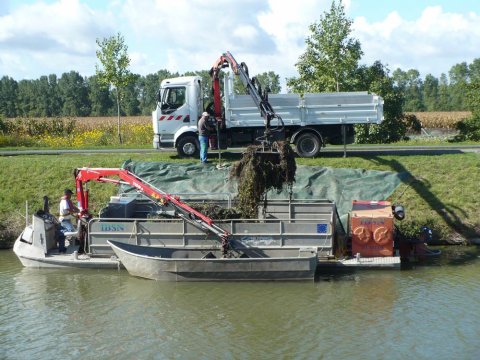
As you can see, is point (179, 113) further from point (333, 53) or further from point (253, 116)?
point (333, 53)

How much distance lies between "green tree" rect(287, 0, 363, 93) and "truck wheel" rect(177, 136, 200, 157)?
12.3m

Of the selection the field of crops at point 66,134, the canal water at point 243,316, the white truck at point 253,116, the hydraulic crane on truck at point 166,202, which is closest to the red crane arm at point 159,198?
the hydraulic crane on truck at point 166,202

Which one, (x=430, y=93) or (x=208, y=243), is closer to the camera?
(x=208, y=243)

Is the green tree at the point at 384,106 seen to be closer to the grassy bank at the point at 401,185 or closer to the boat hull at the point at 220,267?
the grassy bank at the point at 401,185

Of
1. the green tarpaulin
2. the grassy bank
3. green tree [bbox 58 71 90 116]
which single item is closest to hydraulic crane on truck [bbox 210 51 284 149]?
the green tarpaulin

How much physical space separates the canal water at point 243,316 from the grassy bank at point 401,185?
292cm

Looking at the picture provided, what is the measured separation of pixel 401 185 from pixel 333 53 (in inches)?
577

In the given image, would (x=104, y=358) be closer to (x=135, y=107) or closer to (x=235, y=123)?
(x=235, y=123)

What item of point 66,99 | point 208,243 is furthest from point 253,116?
point 66,99

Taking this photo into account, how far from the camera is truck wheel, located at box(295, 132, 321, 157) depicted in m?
23.0

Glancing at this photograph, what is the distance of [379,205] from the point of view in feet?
55.7

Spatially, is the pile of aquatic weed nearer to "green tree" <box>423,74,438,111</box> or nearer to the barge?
the barge

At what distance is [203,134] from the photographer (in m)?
22.0

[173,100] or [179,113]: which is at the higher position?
[173,100]
